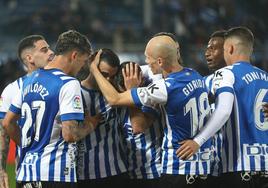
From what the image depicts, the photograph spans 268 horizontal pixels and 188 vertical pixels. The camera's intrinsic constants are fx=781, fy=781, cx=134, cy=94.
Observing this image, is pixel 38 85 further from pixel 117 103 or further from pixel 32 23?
pixel 32 23

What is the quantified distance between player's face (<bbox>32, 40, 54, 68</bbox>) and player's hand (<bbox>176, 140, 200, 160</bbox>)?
1.87 meters

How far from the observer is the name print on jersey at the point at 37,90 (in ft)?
22.4

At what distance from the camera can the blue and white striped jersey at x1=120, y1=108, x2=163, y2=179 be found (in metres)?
7.47

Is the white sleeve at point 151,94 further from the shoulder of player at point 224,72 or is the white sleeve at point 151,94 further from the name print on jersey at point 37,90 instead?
the name print on jersey at point 37,90

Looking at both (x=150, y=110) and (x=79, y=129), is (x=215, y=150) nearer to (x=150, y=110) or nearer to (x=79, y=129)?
(x=150, y=110)

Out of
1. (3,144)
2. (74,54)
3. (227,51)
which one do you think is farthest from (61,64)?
(227,51)

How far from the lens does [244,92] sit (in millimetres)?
7285

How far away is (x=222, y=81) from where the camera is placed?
723 cm

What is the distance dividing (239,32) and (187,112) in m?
1.08

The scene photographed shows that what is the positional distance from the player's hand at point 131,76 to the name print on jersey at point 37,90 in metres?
0.81

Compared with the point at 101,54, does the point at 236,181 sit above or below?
below

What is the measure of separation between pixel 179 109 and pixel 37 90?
4.17ft

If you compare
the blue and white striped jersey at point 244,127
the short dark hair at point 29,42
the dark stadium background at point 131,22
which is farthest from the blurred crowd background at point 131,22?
the blue and white striped jersey at point 244,127

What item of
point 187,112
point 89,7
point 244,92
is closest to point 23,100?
point 187,112
